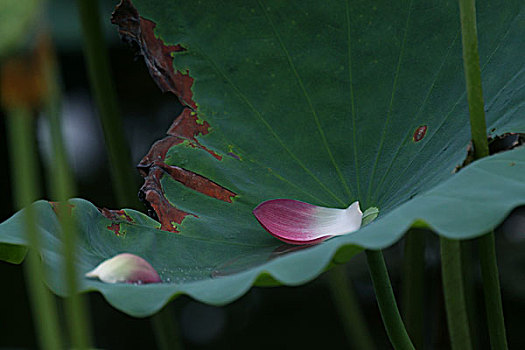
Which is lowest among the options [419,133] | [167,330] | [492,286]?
[167,330]

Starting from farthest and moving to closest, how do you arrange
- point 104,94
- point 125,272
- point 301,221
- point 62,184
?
point 104,94 < point 301,221 < point 125,272 < point 62,184

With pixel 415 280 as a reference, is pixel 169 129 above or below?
above

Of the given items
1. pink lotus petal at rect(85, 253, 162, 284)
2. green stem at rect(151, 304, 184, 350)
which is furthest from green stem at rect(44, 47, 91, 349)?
green stem at rect(151, 304, 184, 350)

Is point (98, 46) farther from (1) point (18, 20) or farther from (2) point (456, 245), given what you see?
(1) point (18, 20)

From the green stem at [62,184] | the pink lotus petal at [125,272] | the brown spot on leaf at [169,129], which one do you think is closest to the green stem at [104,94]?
the brown spot on leaf at [169,129]

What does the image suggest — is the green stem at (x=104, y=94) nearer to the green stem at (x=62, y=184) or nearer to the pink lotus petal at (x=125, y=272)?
the pink lotus petal at (x=125, y=272)

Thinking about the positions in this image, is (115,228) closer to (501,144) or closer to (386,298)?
(386,298)

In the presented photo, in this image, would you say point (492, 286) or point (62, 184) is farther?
point (492, 286)

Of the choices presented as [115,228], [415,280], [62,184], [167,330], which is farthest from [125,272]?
[415,280]
